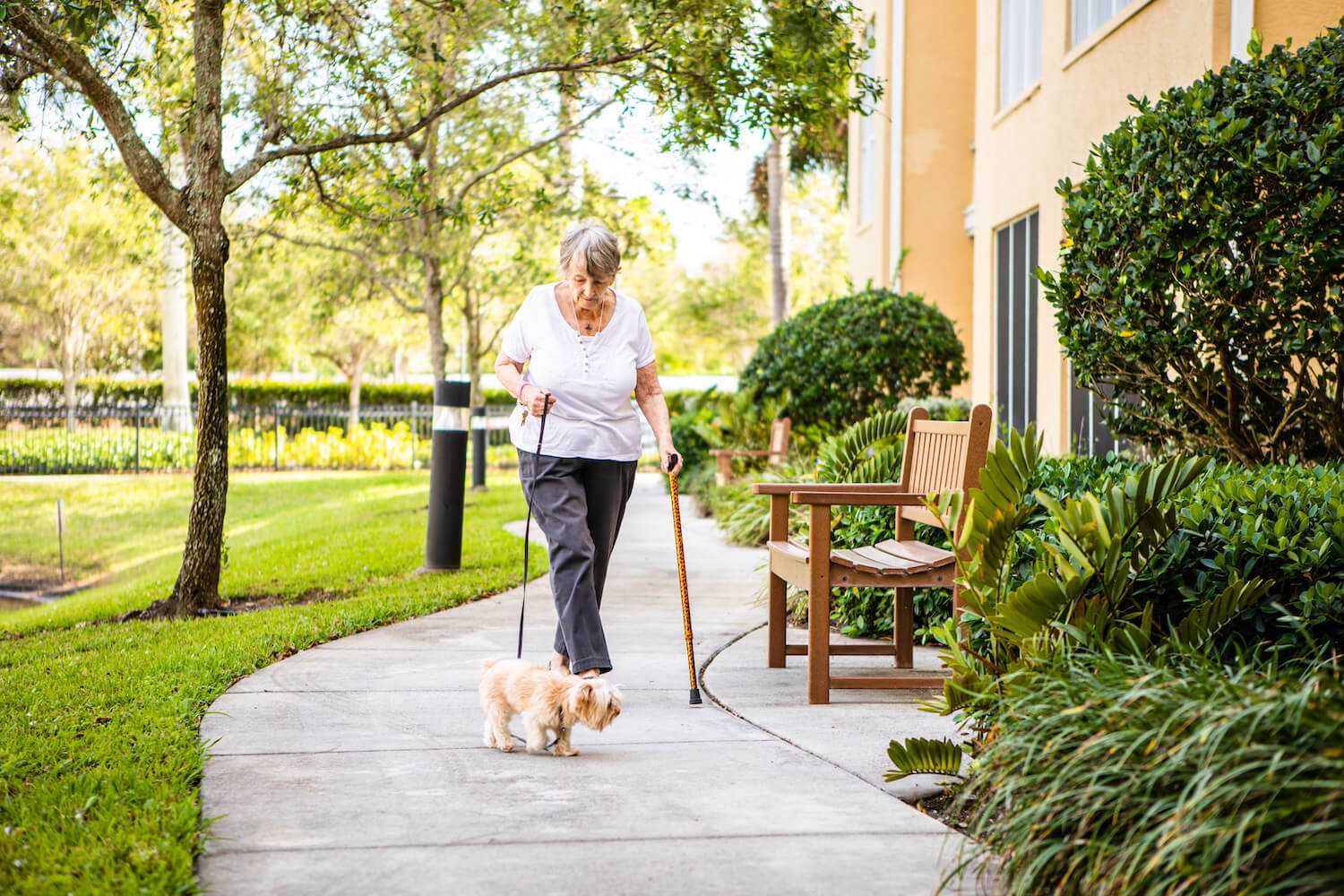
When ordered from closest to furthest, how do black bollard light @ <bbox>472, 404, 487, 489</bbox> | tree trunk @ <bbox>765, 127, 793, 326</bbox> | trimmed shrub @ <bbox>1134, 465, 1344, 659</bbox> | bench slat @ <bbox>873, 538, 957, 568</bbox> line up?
trimmed shrub @ <bbox>1134, 465, 1344, 659</bbox>
bench slat @ <bbox>873, 538, 957, 568</bbox>
black bollard light @ <bbox>472, 404, 487, 489</bbox>
tree trunk @ <bbox>765, 127, 793, 326</bbox>

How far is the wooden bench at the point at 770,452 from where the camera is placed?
45.0 ft

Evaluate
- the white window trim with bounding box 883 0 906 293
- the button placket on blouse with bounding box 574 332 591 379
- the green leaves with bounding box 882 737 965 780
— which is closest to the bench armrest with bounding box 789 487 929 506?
the button placket on blouse with bounding box 574 332 591 379

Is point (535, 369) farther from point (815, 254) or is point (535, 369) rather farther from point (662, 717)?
point (815, 254)

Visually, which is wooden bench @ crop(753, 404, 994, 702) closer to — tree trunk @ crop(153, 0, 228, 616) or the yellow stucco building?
the yellow stucco building

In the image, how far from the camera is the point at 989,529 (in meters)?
3.97

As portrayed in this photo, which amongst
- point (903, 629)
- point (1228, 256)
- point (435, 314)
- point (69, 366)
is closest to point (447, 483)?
point (903, 629)

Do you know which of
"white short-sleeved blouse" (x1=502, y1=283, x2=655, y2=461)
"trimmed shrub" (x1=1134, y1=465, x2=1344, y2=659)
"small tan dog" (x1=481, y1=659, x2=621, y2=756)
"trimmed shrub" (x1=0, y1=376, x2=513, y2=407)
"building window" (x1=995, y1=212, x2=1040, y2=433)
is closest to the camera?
"trimmed shrub" (x1=1134, y1=465, x2=1344, y2=659)

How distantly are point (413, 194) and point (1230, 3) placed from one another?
19.9 ft

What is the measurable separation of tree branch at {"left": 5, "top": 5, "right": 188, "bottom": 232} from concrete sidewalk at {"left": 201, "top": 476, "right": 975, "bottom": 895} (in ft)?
11.0

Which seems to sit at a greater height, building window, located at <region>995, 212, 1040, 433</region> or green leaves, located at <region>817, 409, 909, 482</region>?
building window, located at <region>995, 212, 1040, 433</region>

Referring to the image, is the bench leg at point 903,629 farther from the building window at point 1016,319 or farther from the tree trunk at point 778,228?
the tree trunk at point 778,228

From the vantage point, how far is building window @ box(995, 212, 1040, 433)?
12250 mm

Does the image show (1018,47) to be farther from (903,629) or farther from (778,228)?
(778,228)

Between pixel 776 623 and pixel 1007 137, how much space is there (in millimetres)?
8477
